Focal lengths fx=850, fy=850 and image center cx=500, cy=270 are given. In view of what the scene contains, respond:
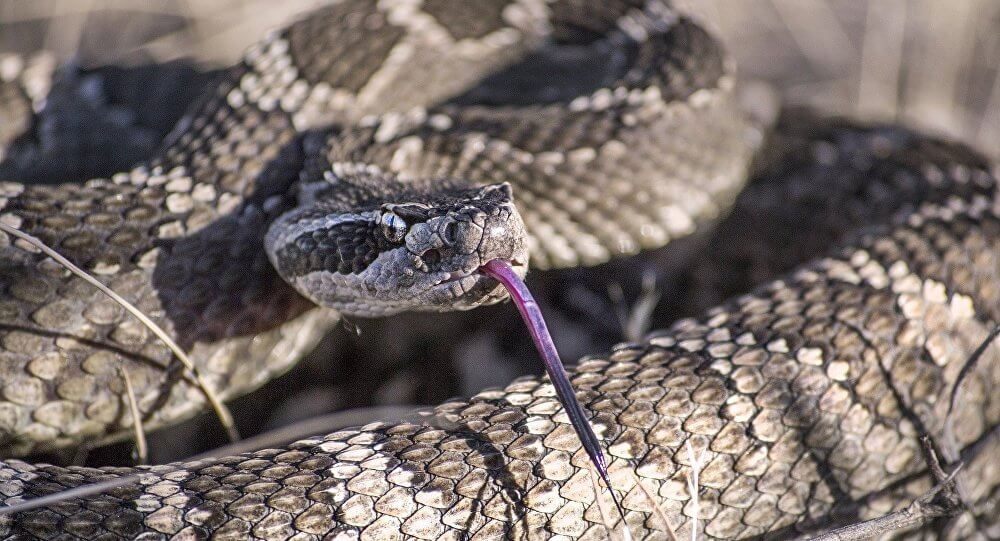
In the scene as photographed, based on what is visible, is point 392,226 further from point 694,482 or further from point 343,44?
point 343,44

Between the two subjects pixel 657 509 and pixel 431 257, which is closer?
pixel 657 509

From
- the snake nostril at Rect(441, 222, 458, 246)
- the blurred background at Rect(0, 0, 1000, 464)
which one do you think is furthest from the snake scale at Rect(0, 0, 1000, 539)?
the blurred background at Rect(0, 0, 1000, 464)

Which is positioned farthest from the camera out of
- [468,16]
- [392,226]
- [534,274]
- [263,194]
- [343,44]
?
[468,16]

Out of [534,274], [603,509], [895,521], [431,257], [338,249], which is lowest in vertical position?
[895,521]

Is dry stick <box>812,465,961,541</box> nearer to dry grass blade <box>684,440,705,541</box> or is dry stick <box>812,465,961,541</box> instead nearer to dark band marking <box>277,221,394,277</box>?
dry grass blade <box>684,440,705,541</box>

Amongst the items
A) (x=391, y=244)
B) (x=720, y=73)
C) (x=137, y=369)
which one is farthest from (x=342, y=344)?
(x=720, y=73)

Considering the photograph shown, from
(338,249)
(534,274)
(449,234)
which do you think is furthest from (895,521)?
(534,274)
